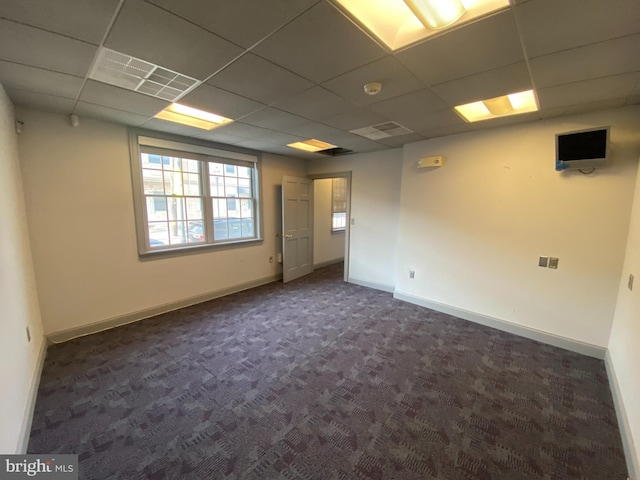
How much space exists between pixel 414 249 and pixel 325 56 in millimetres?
2951

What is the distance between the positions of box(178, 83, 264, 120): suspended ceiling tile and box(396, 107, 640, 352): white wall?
2402 millimetres

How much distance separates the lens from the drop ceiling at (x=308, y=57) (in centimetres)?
128

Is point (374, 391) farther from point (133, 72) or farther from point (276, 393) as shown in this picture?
point (133, 72)

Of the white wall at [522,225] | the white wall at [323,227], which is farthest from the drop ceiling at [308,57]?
the white wall at [323,227]

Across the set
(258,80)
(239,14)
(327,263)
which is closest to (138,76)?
(258,80)

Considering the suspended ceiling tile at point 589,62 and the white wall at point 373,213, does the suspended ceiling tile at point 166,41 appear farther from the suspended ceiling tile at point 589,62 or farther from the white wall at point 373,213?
the white wall at point 373,213

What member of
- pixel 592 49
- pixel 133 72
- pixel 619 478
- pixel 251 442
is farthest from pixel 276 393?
pixel 592 49

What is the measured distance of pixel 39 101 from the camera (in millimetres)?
2352

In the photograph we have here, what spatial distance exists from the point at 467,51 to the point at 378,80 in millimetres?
584

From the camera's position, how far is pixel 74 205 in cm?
283

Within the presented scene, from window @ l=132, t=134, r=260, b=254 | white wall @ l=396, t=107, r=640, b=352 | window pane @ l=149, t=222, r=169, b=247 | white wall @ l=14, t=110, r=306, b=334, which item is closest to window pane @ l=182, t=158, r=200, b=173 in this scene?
window @ l=132, t=134, r=260, b=254

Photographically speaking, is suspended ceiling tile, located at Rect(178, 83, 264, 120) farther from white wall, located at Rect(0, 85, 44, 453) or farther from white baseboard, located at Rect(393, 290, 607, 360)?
white baseboard, located at Rect(393, 290, 607, 360)

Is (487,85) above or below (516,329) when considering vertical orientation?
above

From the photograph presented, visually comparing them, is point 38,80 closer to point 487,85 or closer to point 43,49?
point 43,49
